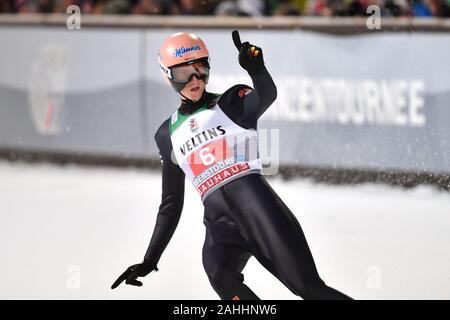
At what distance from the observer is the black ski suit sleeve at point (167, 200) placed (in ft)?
17.0

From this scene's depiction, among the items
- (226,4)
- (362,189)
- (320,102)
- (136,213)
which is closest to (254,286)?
(136,213)

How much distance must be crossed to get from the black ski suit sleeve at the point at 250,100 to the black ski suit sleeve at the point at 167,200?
0.36m

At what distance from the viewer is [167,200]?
518 centimetres

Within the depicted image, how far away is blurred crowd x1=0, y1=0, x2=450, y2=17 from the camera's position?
937cm

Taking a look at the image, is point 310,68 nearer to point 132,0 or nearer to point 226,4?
point 226,4

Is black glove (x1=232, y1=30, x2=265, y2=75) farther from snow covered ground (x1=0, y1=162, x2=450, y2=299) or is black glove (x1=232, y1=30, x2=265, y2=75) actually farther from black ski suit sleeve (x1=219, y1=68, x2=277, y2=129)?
snow covered ground (x1=0, y1=162, x2=450, y2=299)

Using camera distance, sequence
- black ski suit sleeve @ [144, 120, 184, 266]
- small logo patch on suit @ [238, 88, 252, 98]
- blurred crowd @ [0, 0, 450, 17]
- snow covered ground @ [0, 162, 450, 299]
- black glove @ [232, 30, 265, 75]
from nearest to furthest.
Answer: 1. black glove @ [232, 30, 265, 75]
2. small logo patch on suit @ [238, 88, 252, 98]
3. black ski suit sleeve @ [144, 120, 184, 266]
4. snow covered ground @ [0, 162, 450, 299]
5. blurred crowd @ [0, 0, 450, 17]

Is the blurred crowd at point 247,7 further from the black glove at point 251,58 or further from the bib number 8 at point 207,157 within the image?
the black glove at point 251,58

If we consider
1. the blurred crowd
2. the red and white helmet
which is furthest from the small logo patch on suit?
the blurred crowd

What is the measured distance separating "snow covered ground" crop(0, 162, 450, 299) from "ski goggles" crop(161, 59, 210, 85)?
1.53 metres

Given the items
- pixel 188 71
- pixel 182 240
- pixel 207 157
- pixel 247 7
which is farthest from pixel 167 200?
pixel 247 7

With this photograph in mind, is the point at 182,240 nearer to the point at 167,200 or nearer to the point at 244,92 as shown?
the point at 167,200

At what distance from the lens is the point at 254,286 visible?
6.19 meters

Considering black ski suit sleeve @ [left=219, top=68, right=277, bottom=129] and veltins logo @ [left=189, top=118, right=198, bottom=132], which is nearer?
black ski suit sleeve @ [left=219, top=68, right=277, bottom=129]
